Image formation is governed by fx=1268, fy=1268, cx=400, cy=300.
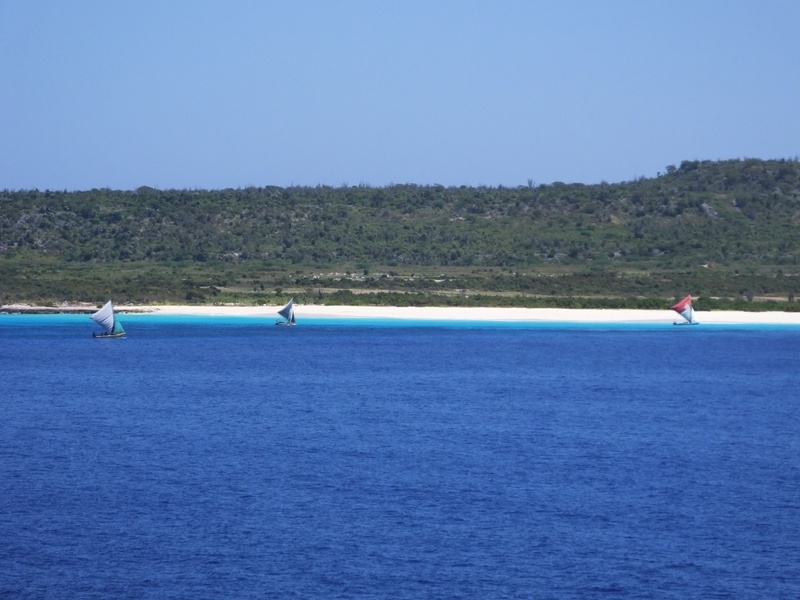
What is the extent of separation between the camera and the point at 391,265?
10769cm

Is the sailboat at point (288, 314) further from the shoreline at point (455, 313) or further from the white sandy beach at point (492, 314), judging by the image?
the white sandy beach at point (492, 314)

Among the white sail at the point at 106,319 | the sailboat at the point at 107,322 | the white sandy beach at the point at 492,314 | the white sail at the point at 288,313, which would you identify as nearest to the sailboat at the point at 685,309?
the white sandy beach at the point at 492,314

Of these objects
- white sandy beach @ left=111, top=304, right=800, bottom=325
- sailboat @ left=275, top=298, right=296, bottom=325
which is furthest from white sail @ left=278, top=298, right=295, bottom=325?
white sandy beach @ left=111, top=304, right=800, bottom=325

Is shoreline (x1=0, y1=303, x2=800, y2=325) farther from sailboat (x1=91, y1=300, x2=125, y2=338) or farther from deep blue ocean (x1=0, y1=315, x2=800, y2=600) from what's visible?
deep blue ocean (x1=0, y1=315, x2=800, y2=600)

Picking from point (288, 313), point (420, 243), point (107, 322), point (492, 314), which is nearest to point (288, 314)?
point (288, 313)

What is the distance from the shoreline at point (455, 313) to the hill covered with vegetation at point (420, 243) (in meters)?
2.55

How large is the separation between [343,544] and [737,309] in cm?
6392

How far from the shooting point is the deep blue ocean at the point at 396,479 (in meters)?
19.0

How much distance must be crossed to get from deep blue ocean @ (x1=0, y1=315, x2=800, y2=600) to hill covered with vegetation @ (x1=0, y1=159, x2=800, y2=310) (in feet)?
121

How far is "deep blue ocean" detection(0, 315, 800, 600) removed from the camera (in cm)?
1900

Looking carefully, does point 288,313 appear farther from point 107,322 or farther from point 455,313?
point 107,322

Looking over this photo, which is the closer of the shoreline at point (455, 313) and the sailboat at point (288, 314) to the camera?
the sailboat at point (288, 314)

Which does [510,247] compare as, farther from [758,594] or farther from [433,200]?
[758,594]

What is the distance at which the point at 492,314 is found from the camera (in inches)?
2977
